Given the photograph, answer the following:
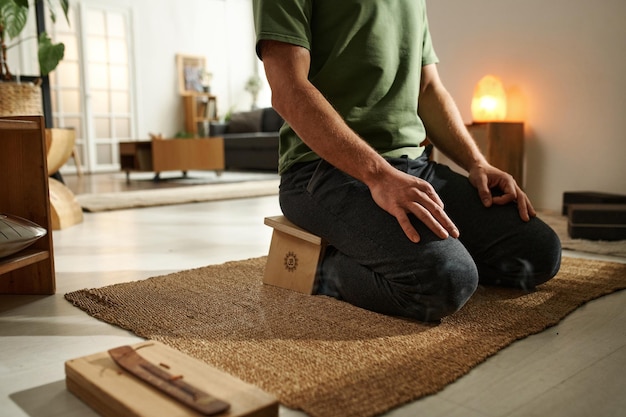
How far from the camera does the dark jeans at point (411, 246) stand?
116cm

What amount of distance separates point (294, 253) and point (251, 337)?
0.36 meters

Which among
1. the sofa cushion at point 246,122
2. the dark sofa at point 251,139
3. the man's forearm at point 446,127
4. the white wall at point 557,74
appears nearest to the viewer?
the man's forearm at point 446,127

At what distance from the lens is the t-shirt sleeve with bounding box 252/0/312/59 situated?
1.25m

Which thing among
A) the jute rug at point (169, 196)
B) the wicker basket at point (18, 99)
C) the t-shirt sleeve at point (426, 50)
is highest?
the t-shirt sleeve at point (426, 50)

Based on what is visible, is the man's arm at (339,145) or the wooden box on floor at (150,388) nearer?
the wooden box on floor at (150,388)

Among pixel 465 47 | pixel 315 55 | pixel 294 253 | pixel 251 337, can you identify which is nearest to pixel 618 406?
pixel 251 337

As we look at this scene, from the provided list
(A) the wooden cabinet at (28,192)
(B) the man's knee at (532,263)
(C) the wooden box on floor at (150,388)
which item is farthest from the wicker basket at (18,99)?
(B) the man's knee at (532,263)

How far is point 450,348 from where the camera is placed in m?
1.05

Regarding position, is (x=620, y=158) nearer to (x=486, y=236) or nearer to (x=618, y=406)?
(x=486, y=236)

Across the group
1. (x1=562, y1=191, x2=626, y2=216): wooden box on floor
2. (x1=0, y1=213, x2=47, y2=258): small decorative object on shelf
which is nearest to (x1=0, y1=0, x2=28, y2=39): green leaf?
(x1=0, y1=213, x2=47, y2=258): small decorative object on shelf

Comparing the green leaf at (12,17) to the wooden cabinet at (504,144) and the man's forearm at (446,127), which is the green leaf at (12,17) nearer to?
the man's forearm at (446,127)

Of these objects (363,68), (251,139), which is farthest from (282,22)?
(251,139)

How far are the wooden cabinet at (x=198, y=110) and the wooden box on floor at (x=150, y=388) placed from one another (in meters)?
7.29

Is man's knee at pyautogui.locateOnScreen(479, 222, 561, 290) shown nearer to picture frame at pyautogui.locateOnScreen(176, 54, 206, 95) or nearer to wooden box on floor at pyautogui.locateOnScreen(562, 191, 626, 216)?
wooden box on floor at pyautogui.locateOnScreen(562, 191, 626, 216)
